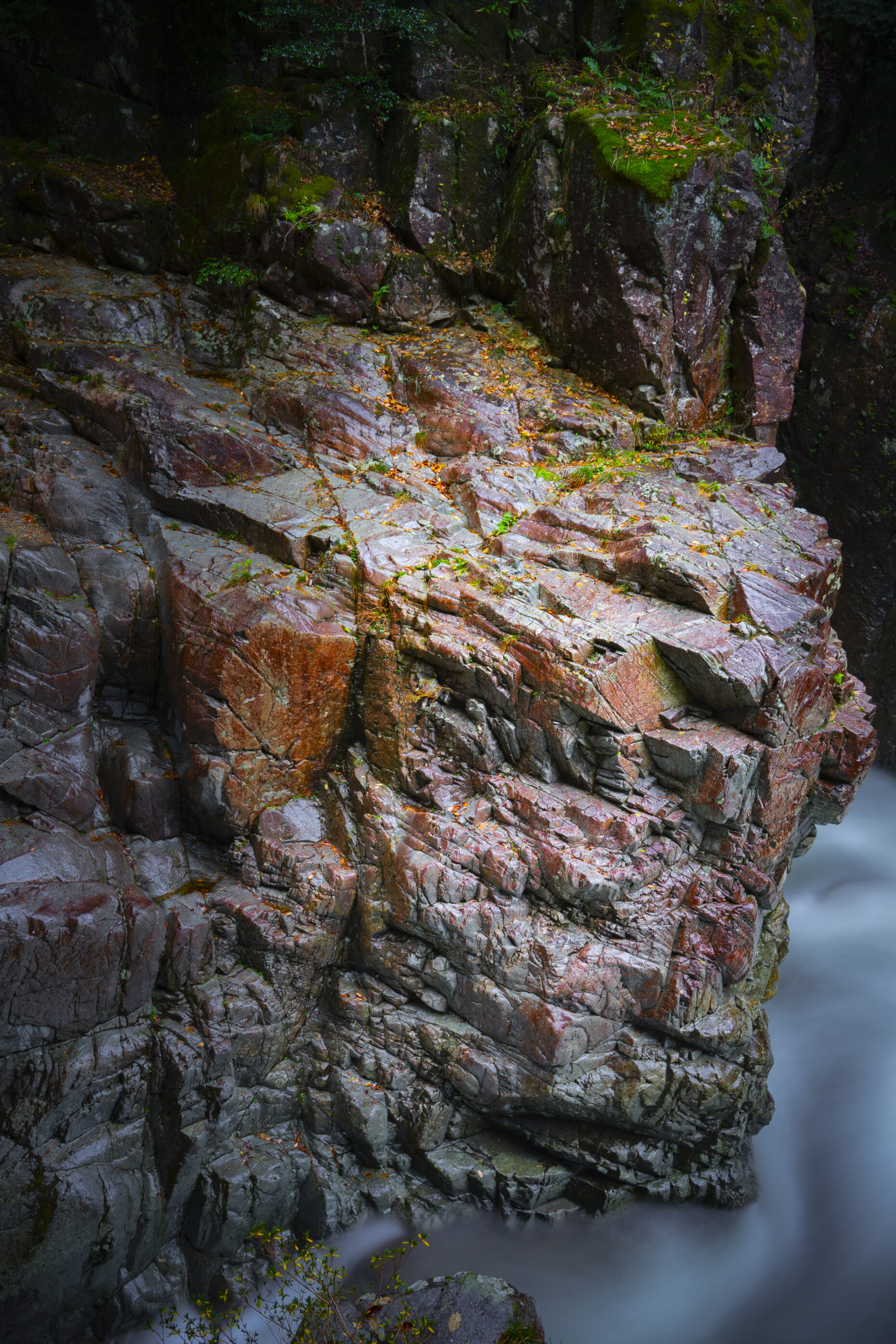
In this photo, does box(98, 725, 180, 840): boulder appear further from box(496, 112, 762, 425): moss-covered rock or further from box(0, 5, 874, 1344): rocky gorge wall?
box(496, 112, 762, 425): moss-covered rock

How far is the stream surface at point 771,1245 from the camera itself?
859 centimetres

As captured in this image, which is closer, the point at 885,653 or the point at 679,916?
the point at 679,916

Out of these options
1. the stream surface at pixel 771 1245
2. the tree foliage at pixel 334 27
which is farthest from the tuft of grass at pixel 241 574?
the tree foliage at pixel 334 27

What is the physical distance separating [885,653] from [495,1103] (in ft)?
39.5

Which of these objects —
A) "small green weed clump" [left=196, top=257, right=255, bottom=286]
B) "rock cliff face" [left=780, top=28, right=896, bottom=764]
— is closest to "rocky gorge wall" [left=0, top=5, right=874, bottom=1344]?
"small green weed clump" [left=196, top=257, right=255, bottom=286]

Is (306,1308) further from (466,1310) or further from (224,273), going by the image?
(224,273)

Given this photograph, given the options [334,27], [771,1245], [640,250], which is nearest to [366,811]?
[771,1245]

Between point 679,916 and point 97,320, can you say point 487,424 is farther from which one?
point 679,916

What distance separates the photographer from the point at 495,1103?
8.94 meters

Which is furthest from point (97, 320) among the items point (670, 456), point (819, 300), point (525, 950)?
point (819, 300)

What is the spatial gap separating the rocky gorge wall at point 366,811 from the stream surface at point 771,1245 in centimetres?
36

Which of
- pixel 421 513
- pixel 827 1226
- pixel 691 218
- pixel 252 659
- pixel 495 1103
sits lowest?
pixel 827 1226

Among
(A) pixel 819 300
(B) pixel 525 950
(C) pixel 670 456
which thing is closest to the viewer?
(B) pixel 525 950

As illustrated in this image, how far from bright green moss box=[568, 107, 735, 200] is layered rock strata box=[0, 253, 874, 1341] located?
517cm
